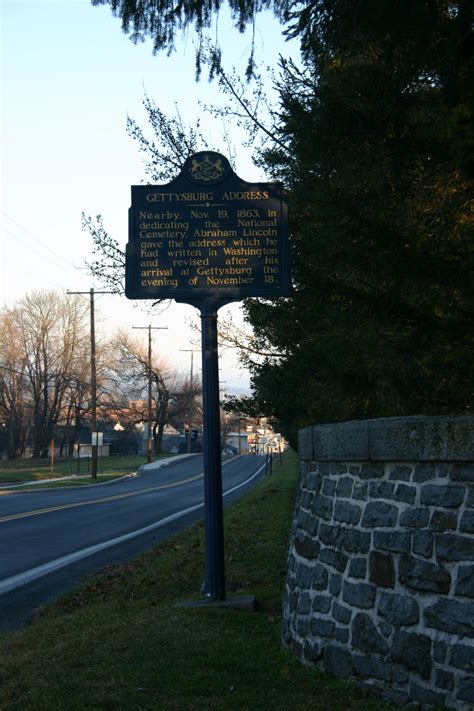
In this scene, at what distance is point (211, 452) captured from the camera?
396 inches

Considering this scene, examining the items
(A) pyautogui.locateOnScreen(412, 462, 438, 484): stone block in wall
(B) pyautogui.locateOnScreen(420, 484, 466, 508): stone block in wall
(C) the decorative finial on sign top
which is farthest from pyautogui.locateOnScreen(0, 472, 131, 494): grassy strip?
(B) pyautogui.locateOnScreen(420, 484, 466, 508): stone block in wall

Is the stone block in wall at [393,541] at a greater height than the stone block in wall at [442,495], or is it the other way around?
the stone block in wall at [442,495]

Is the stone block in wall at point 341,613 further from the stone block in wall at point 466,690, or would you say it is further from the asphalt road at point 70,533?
the asphalt road at point 70,533

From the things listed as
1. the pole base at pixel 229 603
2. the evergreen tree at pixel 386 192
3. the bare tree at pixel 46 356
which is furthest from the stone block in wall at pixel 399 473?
the bare tree at pixel 46 356

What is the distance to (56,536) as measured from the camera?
752 inches

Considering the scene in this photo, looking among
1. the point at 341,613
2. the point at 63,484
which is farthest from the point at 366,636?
the point at 63,484

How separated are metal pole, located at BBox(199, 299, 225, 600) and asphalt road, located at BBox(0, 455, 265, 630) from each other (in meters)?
2.50

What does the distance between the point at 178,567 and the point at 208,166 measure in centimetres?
A: 591

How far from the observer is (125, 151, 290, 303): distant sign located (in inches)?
402

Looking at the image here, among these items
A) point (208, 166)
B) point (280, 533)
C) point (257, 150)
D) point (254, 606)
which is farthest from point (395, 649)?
point (257, 150)

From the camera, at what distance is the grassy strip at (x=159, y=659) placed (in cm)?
596

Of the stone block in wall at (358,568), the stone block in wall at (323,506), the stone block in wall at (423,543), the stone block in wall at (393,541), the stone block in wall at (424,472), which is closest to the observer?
the stone block in wall at (423,543)

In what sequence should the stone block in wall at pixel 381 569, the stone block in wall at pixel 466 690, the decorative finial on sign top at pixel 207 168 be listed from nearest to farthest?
the stone block in wall at pixel 466 690 → the stone block in wall at pixel 381 569 → the decorative finial on sign top at pixel 207 168

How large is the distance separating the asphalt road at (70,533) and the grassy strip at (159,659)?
121 cm
